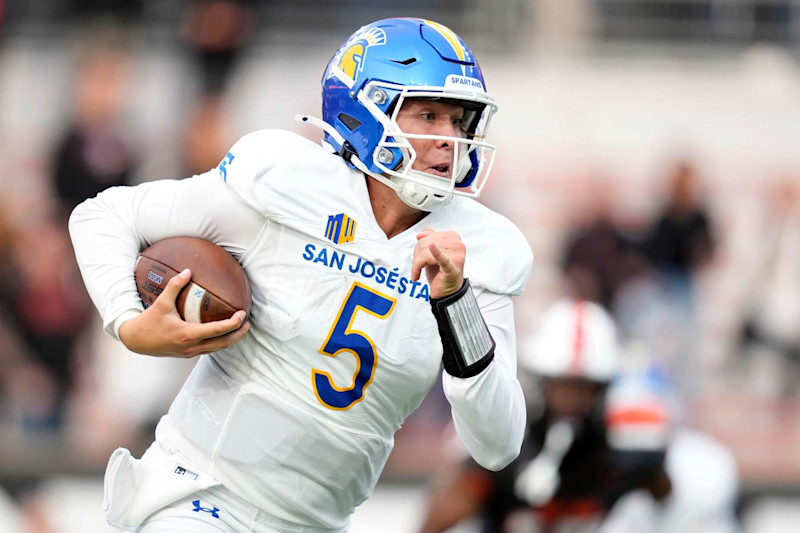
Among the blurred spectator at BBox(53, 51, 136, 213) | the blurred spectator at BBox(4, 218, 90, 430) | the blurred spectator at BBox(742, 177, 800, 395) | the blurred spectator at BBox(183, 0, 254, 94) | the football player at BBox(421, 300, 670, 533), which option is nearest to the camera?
the football player at BBox(421, 300, 670, 533)

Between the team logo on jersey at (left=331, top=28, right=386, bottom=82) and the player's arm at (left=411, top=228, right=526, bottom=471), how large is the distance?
665mm

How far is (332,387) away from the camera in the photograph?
133 inches

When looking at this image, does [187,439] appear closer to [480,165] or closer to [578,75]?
[480,165]

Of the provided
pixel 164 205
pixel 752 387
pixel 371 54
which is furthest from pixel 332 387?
pixel 752 387

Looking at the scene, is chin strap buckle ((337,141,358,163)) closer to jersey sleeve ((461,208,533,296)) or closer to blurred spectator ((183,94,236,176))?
jersey sleeve ((461,208,533,296))

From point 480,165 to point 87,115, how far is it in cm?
556

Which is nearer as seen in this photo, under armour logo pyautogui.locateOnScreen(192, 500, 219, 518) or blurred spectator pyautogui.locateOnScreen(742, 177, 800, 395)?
under armour logo pyautogui.locateOnScreen(192, 500, 219, 518)

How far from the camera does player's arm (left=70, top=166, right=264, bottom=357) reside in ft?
10.7

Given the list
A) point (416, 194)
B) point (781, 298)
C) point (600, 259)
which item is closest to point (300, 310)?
point (416, 194)

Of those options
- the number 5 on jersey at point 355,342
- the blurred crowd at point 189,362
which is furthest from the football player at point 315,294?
the blurred crowd at point 189,362

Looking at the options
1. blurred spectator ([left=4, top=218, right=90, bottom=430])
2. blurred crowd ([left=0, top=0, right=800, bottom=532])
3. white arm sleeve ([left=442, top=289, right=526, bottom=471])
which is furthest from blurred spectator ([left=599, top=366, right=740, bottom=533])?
blurred spectator ([left=4, top=218, right=90, bottom=430])

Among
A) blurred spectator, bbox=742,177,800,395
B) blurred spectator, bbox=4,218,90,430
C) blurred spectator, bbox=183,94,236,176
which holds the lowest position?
blurred spectator, bbox=742,177,800,395

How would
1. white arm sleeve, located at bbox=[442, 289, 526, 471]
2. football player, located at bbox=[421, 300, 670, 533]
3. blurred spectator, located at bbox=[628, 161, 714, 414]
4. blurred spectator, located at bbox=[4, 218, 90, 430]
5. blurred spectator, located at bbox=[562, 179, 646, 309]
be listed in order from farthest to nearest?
blurred spectator, located at bbox=[628, 161, 714, 414]
blurred spectator, located at bbox=[562, 179, 646, 309]
blurred spectator, located at bbox=[4, 218, 90, 430]
football player, located at bbox=[421, 300, 670, 533]
white arm sleeve, located at bbox=[442, 289, 526, 471]

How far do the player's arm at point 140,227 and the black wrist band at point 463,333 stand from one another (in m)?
0.53
